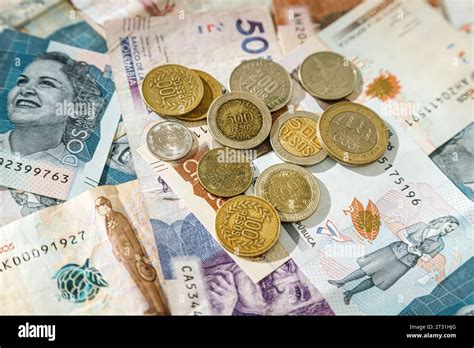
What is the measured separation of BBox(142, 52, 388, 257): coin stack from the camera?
1.17 meters

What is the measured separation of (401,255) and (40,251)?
0.77 m

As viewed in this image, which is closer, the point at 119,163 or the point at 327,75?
the point at 119,163

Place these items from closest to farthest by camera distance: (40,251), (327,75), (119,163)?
(40,251) → (119,163) → (327,75)

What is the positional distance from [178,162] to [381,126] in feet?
1.63

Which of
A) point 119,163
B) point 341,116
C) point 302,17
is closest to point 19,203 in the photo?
point 119,163

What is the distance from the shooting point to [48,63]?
1.35m

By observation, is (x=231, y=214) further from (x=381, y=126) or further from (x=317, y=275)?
(x=381, y=126)

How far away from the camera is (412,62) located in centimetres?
144

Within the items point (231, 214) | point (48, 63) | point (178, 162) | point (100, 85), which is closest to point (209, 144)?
point (178, 162)

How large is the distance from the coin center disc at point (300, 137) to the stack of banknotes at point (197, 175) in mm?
38

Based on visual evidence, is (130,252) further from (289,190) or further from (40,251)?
(289,190)

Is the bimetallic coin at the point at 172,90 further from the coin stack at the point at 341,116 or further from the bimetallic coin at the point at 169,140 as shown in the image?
the coin stack at the point at 341,116

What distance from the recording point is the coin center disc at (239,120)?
125 centimetres
